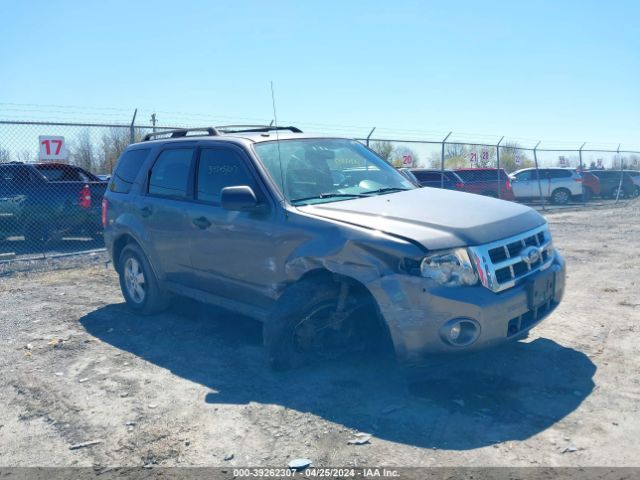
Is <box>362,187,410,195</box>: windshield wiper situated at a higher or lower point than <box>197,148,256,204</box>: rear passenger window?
lower

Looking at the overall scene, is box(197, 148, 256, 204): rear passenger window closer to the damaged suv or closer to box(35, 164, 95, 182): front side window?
the damaged suv

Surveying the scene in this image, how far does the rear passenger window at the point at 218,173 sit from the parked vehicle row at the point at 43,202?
6865mm

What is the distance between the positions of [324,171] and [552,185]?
21947 millimetres

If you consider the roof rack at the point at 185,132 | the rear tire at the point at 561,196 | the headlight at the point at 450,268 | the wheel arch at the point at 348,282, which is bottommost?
the rear tire at the point at 561,196

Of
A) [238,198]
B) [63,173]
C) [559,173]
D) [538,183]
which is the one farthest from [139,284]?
[559,173]

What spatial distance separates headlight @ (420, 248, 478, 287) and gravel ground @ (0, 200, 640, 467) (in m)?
0.59

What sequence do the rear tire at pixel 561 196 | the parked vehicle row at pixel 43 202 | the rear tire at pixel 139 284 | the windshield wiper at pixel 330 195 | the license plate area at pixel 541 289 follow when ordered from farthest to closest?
the rear tire at pixel 561 196, the parked vehicle row at pixel 43 202, the rear tire at pixel 139 284, the windshield wiper at pixel 330 195, the license plate area at pixel 541 289

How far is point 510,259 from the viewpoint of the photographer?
14.8 ft

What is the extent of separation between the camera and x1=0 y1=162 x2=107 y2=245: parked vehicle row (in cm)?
1173

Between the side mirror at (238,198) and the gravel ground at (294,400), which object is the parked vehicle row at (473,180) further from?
the side mirror at (238,198)

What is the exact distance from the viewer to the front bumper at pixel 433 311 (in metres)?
4.19

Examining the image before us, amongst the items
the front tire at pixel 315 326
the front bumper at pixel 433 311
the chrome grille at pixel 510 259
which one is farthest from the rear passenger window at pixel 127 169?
the chrome grille at pixel 510 259

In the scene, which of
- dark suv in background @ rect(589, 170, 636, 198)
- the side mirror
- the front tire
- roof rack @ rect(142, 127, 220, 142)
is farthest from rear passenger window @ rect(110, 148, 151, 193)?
dark suv in background @ rect(589, 170, 636, 198)

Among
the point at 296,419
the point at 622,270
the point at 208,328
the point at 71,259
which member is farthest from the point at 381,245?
the point at 71,259
